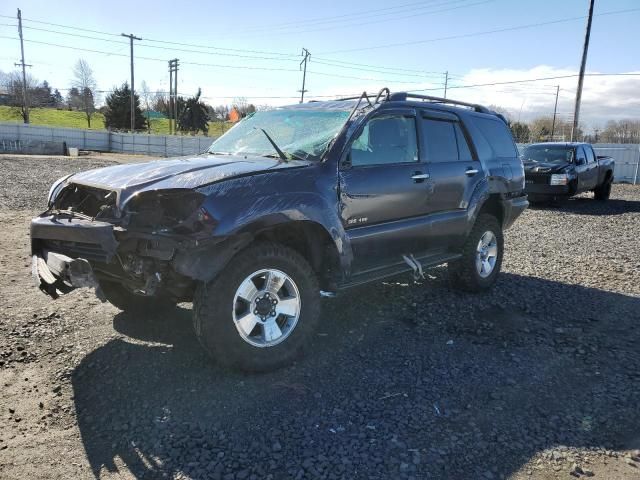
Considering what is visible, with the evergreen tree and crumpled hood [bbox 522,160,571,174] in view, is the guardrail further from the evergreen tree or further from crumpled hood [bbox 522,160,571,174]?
the evergreen tree

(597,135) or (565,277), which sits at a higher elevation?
(597,135)

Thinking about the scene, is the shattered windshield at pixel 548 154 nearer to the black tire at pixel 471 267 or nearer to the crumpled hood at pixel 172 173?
the black tire at pixel 471 267

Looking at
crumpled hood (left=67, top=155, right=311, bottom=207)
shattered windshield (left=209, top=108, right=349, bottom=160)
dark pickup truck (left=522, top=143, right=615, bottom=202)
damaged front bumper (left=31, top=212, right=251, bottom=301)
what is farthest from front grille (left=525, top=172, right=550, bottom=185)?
damaged front bumper (left=31, top=212, right=251, bottom=301)

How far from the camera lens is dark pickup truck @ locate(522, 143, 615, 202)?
14.0 m

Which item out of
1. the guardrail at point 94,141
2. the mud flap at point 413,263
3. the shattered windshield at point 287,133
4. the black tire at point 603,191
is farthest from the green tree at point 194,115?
the mud flap at point 413,263

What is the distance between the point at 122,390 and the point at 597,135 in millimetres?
58452

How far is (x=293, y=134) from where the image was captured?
4598 millimetres

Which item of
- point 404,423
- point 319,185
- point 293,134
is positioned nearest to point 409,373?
Result: point 404,423

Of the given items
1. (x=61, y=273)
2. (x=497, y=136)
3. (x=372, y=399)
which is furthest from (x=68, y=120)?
(x=372, y=399)

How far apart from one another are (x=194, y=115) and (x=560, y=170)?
52130 mm

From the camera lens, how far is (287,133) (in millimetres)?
4656

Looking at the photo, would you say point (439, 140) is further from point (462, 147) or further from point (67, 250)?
point (67, 250)

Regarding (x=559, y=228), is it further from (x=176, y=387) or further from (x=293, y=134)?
(x=176, y=387)

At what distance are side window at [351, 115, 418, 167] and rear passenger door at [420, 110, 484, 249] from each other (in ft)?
0.63
